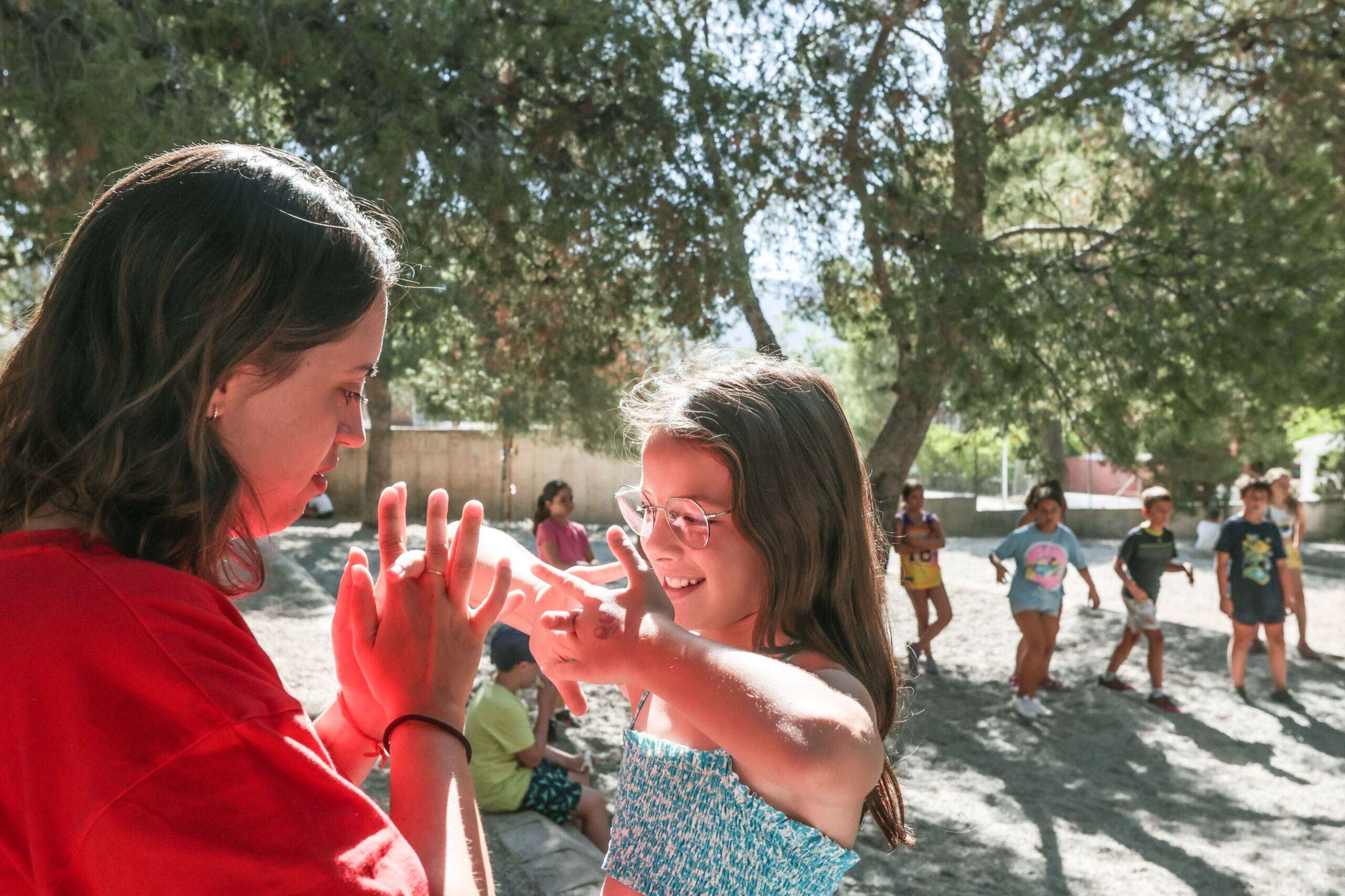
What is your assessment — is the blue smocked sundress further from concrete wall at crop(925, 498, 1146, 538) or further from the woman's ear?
concrete wall at crop(925, 498, 1146, 538)

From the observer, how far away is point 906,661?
34.8ft

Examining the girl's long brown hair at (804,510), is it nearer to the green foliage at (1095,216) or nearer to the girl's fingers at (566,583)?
the girl's fingers at (566,583)

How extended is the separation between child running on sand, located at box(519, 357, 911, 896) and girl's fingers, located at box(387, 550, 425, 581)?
21 centimetres

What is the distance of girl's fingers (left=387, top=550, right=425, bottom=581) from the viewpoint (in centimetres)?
126

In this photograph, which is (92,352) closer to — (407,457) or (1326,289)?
(1326,289)

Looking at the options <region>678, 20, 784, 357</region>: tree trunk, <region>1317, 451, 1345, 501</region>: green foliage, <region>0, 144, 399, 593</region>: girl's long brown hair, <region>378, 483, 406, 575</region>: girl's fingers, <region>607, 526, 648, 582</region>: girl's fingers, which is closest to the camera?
<region>0, 144, 399, 593</region>: girl's long brown hair

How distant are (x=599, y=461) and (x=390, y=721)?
26.9 m

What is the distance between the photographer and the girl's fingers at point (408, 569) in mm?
1256

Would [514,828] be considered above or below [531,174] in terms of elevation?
below

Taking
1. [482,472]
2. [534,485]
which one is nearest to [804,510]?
[482,472]

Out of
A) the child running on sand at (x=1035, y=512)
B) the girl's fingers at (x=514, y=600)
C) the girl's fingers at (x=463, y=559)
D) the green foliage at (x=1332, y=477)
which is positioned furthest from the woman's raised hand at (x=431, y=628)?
the green foliage at (x=1332, y=477)

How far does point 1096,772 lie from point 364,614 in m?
7.62

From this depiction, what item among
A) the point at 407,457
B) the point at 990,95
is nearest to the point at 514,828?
the point at 990,95

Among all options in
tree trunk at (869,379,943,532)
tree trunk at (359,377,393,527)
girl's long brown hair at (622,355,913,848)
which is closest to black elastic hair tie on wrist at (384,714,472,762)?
girl's long brown hair at (622,355,913,848)
